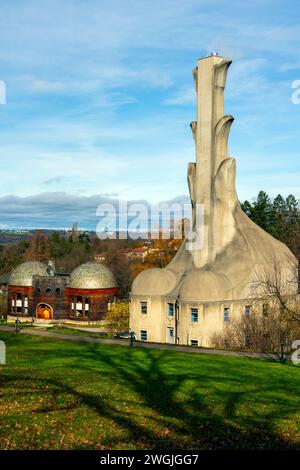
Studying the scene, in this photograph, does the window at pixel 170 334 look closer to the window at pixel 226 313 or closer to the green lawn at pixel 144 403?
the window at pixel 226 313

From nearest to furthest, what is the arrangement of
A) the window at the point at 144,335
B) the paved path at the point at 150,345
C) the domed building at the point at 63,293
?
the paved path at the point at 150,345, the window at the point at 144,335, the domed building at the point at 63,293

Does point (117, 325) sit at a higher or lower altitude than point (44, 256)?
lower

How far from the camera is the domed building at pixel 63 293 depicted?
66000 millimetres

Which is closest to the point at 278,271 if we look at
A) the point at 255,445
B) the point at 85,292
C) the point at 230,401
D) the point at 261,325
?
the point at 261,325

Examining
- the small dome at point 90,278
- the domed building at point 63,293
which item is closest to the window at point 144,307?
the domed building at point 63,293

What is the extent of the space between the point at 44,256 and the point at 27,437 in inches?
4214

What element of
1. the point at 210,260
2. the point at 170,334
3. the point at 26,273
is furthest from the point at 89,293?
the point at 210,260

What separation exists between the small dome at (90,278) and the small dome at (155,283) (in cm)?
1539

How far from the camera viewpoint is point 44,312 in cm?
6812

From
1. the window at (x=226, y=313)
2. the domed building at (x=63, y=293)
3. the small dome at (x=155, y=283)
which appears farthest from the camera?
the domed building at (x=63, y=293)

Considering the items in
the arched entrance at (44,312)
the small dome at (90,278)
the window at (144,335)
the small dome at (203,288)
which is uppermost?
the small dome at (90,278)

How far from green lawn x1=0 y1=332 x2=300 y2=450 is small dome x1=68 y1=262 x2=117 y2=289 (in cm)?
3690
